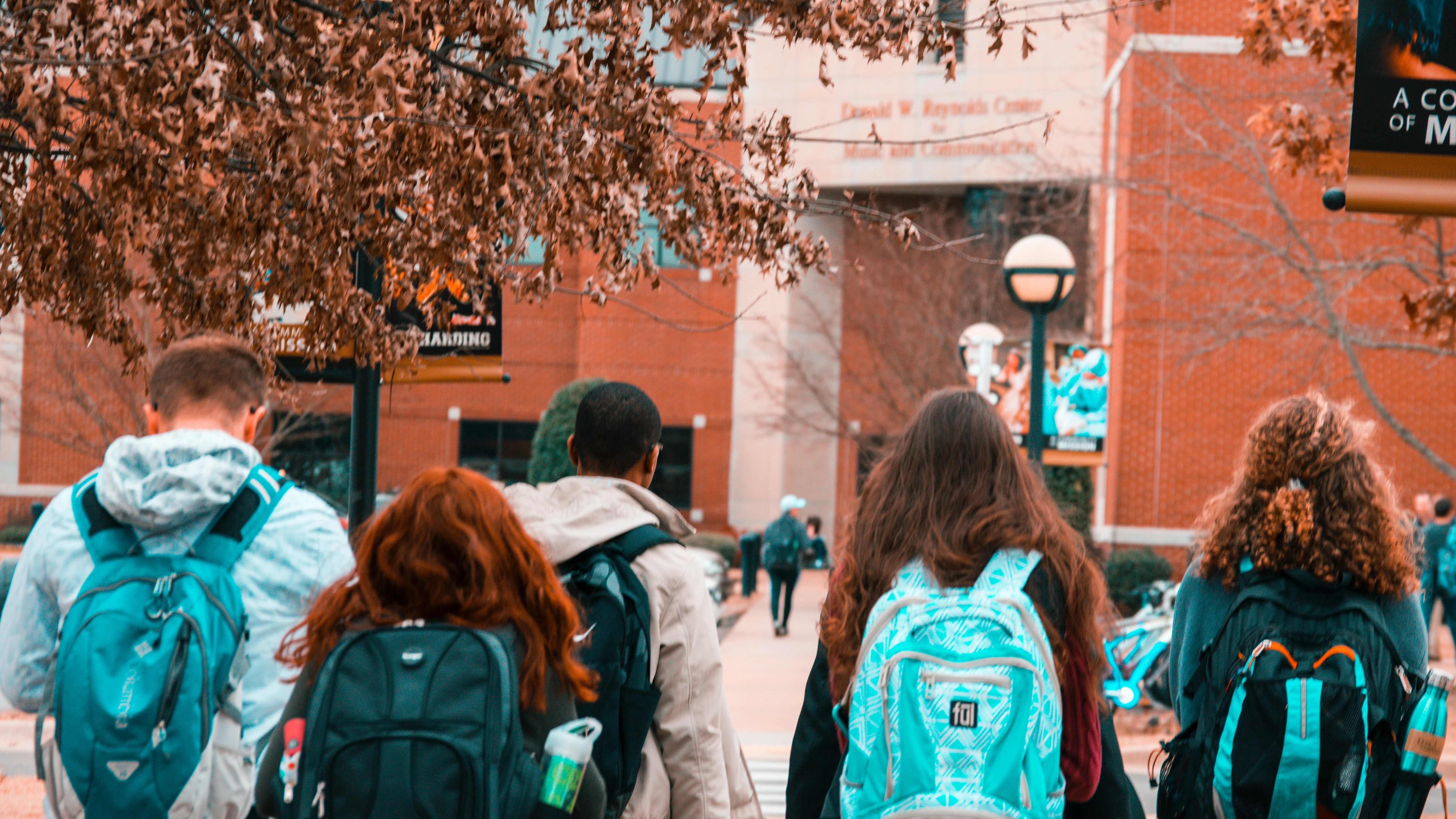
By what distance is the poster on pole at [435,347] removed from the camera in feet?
22.1

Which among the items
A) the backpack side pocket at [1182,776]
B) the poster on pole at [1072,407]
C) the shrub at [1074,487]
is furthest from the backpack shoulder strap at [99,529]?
the shrub at [1074,487]

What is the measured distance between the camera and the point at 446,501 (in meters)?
2.85

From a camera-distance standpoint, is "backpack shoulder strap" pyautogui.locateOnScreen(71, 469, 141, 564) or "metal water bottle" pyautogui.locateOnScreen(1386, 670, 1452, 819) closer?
"backpack shoulder strap" pyautogui.locateOnScreen(71, 469, 141, 564)

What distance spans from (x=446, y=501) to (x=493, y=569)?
177mm

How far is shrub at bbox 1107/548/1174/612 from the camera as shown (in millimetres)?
19578

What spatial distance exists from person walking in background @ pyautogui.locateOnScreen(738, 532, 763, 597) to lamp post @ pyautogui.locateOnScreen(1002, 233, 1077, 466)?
15.4m

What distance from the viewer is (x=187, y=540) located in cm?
321

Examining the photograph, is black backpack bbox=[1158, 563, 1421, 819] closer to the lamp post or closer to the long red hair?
the long red hair

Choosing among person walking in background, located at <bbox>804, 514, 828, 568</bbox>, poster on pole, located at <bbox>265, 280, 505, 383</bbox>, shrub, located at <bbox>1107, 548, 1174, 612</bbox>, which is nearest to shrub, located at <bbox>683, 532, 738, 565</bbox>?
person walking in background, located at <bbox>804, 514, 828, 568</bbox>

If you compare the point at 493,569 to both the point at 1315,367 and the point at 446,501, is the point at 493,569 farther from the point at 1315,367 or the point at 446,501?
the point at 1315,367

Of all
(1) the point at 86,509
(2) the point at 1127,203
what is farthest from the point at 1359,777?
(2) the point at 1127,203

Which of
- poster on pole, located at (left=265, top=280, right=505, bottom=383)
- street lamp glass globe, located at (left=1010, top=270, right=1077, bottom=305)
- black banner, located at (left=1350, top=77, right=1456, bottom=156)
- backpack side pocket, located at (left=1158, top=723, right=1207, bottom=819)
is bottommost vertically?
backpack side pocket, located at (left=1158, top=723, right=1207, bottom=819)

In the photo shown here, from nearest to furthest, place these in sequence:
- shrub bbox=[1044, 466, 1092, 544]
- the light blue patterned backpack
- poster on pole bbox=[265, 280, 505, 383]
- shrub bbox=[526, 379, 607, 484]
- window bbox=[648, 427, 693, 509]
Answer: the light blue patterned backpack → poster on pole bbox=[265, 280, 505, 383] → shrub bbox=[1044, 466, 1092, 544] → shrub bbox=[526, 379, 607, 484] → window bbox=[648, 427, 693, 509]

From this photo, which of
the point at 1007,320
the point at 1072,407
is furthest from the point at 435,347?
the point at 1007,320
